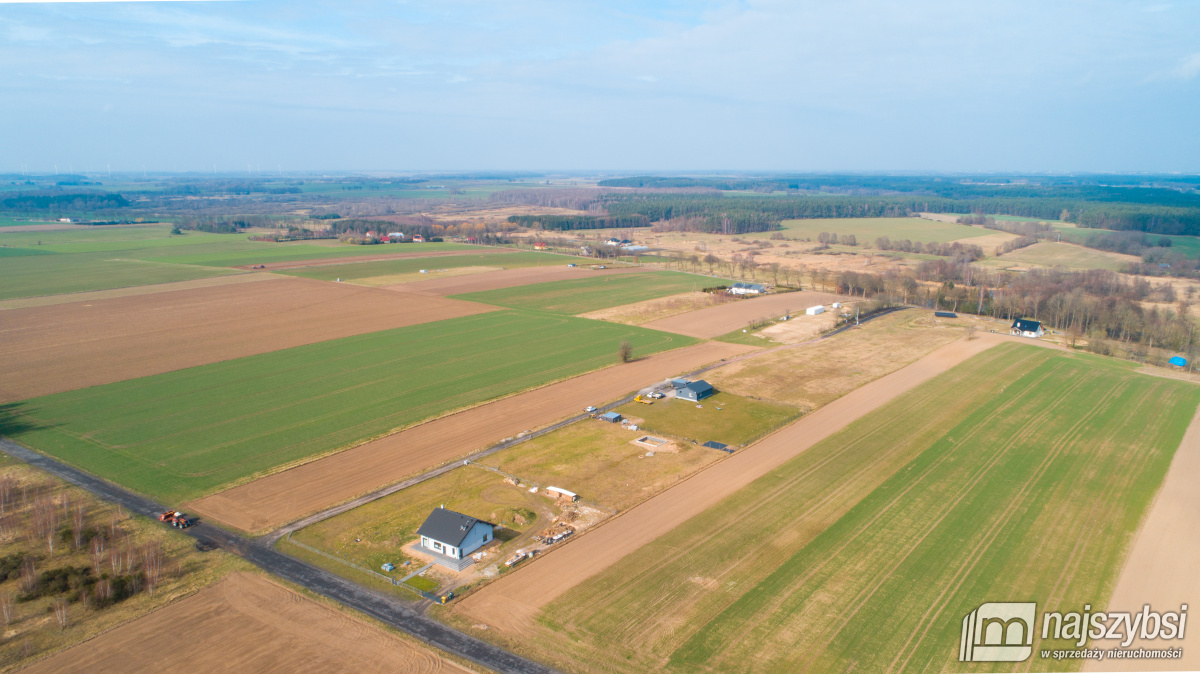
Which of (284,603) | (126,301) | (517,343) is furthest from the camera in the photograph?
(126,301)

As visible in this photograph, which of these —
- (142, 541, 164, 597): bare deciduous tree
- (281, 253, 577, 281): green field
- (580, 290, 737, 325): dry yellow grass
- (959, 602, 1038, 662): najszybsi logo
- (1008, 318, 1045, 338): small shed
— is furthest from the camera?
(281, 253, 577, 281): green field

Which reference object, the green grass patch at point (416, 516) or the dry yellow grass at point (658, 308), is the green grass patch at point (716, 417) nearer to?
the green grass patch at point (416, 516)

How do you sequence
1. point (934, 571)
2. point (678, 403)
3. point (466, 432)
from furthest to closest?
point (678, 403) < point (466, 432) < point (934, 571)

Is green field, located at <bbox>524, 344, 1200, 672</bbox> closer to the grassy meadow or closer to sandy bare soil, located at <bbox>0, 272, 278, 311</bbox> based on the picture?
the grassy meadow

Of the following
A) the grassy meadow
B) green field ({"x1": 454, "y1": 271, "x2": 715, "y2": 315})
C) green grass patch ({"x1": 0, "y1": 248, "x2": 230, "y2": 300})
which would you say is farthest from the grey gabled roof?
green grass patch ({"x1": 0, "y1": 248, "x2": 230, "y2": 300})

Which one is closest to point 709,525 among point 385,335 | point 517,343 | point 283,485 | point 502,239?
point 283,485

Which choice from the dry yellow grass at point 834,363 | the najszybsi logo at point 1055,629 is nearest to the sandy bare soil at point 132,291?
the dry yellow grass at point 834,363

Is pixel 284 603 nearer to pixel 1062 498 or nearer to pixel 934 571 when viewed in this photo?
pixel 934 571
